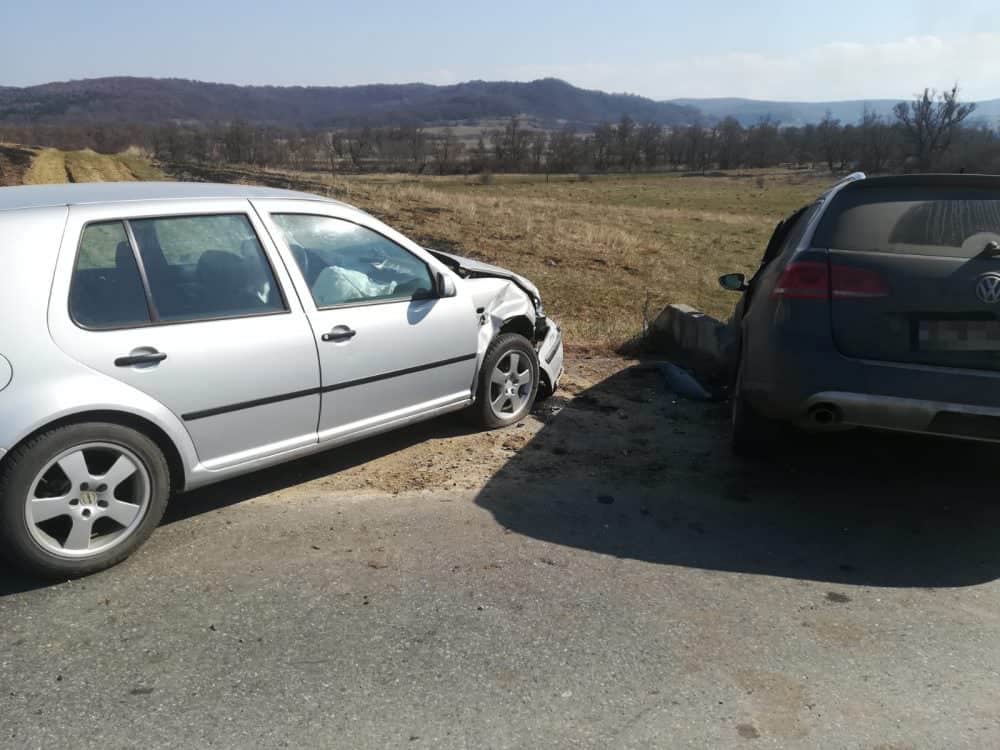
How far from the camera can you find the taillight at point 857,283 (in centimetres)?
415

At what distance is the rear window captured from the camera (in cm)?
421

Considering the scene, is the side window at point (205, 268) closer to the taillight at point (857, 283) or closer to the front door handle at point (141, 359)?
the front door handle at point (141, 359)

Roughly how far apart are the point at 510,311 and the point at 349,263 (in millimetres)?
1295

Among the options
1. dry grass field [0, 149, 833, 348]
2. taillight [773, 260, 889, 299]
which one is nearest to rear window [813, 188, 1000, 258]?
taillight [773, 260, 889, 299]

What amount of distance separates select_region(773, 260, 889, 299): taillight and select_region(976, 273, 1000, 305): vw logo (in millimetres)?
411

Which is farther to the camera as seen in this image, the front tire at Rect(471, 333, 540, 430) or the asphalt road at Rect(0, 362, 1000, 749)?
the front tire at Rect(471, 333, 540, 430)

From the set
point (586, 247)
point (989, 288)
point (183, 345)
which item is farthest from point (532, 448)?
point (586, 247)

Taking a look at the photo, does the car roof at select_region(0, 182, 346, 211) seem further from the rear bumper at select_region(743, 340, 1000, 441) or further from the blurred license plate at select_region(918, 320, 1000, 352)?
the blurred license plate at select_region(918, 320, 1000, 352)

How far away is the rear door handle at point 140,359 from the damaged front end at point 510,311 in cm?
210

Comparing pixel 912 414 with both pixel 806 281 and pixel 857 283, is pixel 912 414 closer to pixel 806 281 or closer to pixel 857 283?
pixel 857 283

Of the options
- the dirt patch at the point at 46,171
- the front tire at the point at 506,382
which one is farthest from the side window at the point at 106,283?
the dirt patch at the point at 46,171

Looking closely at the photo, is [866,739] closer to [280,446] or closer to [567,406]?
[280,446]

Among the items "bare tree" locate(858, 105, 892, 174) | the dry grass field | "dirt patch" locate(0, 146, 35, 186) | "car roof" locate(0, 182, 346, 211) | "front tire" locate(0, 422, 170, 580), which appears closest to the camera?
"front tire" locate(0, 422, 170, 580)

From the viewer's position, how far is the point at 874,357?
4148mm
